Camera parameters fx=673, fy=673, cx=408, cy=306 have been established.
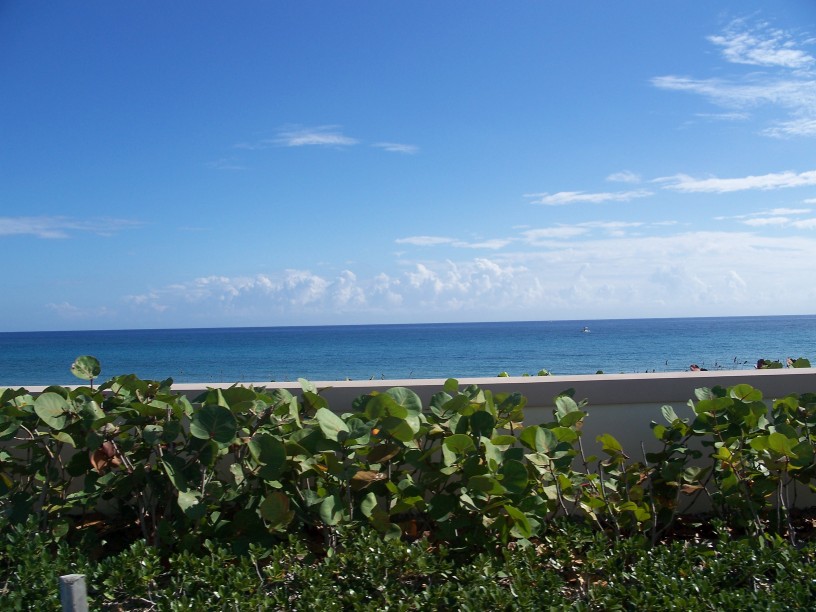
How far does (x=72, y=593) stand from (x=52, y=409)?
4.42ft

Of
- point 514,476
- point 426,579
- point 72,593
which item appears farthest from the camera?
point 514,476

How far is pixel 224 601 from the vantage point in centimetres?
198

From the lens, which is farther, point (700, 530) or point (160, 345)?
point (160, 345)

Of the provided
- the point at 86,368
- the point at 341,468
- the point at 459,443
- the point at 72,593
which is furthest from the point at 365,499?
the point at 86,368

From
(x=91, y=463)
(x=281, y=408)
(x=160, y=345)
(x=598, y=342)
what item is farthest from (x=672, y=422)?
(x=160, y=345)

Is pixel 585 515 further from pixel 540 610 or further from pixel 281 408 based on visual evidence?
pixel 281 408

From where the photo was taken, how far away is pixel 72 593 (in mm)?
1468

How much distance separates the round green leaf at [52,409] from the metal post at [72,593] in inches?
50.9

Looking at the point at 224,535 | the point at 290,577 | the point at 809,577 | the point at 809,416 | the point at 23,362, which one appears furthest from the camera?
the point at 23,362

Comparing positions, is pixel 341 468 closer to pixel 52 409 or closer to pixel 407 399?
pixel 407 399

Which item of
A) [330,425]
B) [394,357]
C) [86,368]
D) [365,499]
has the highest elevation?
[86,368]

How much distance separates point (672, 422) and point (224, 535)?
2.02 m

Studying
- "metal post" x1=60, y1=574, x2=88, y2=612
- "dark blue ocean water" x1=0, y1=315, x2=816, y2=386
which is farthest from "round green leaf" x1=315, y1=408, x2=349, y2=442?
"dark blue ocean water" x1=0, y1=315, x2=816, y2=386

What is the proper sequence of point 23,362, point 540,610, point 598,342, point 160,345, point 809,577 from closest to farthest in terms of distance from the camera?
point 540,610 → point 809,577 → point 23,362 → point 598,342 → point 160,345
